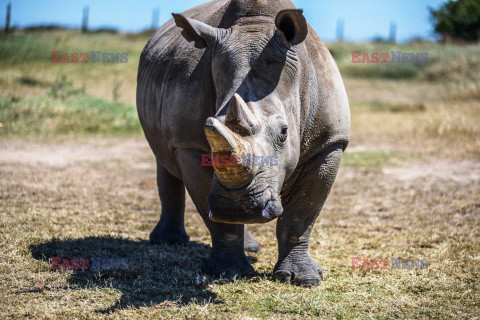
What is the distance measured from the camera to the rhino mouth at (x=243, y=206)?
2.82m

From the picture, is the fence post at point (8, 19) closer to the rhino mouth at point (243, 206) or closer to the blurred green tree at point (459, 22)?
the blurred green tree at point (459, 22)

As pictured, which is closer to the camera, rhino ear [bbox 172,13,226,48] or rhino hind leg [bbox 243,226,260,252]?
rhino ear [bbox 172,13,226,48]

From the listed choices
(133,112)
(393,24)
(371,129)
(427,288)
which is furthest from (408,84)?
(393,24)

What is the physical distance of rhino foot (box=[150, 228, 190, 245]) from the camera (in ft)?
15.6

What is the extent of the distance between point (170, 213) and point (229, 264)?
1.30m

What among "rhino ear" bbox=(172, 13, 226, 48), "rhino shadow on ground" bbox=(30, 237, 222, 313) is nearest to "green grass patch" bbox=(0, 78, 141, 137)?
"rhino shadow on ground" bbox=(30, 237, 222, 313)

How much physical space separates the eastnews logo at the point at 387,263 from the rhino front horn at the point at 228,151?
5.84 feet

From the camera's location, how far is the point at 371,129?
12.4m

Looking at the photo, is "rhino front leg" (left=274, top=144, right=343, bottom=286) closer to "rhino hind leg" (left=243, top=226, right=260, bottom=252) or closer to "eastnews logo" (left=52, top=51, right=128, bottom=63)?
"rhino hind leg" (left=243, top=226, right=260, bottom=252)

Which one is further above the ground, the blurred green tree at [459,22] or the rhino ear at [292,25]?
the blurred green tree at [459,22]

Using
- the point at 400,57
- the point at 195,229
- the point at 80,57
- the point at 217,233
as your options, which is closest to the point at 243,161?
the point at 217,233

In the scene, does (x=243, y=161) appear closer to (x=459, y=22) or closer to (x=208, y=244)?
(x=208, y=244)

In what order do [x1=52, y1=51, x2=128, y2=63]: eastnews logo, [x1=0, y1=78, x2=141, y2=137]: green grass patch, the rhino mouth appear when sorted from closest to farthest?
the rhino mouth → [x1=52, y1=51, x2=128, y2=63]: eastnews logo → [x1=0, y1=78, x2=141, y2=137]: green grass patch

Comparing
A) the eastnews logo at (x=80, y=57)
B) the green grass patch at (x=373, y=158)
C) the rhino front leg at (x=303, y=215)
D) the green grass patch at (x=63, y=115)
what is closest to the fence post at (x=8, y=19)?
the eastnews logo at (x=80, y=57)
